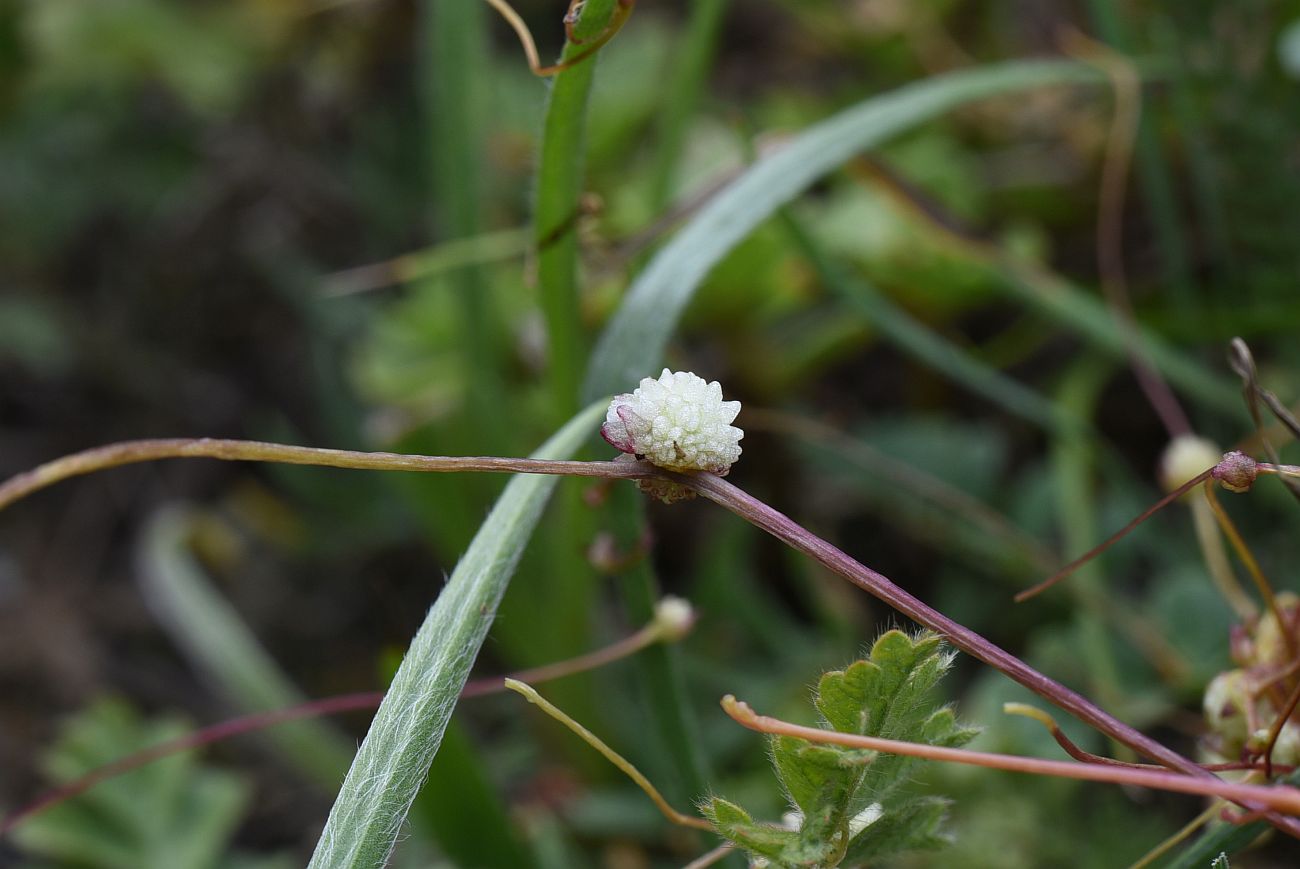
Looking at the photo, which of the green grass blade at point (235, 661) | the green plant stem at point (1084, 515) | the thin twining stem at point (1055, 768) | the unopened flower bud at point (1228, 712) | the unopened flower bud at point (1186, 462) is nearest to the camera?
the thin twining stem at point (1055, 768)

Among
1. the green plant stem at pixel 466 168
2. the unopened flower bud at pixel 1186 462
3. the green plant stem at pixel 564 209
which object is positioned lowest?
the unopened flower bud at pixel 1186 462

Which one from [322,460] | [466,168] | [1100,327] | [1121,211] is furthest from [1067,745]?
[1121,211]

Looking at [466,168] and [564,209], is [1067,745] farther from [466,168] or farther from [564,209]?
[466,168]

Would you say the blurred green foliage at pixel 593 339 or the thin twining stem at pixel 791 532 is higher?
the blurred green foliage at pixel 593 339

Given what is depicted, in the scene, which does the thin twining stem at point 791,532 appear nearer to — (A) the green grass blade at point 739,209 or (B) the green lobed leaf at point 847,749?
(B) the green lobed leaf at point 847,749

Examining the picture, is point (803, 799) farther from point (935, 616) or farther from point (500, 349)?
point (500, 349)

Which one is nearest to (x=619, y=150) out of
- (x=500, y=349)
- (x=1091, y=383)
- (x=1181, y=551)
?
(x=500, y=349)

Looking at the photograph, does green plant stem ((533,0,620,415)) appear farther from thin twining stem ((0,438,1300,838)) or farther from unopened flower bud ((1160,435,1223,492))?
unopened flower bud ((1160,435,1223,492))

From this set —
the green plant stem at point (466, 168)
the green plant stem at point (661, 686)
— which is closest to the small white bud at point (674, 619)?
the green plant stem at point (661, 686)
